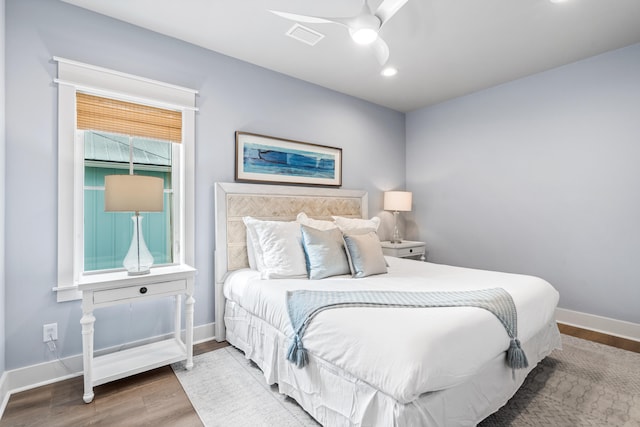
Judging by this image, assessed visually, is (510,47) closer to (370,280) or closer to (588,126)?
(588,126)

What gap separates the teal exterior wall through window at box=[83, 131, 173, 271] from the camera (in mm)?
2430

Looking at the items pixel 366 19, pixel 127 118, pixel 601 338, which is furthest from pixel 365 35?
pixel 601 338

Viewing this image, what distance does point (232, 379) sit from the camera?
2223mm

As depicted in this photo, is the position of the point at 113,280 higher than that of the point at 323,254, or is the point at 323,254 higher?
the point at 323,254

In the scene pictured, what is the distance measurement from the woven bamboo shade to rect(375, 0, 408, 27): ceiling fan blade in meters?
1.85

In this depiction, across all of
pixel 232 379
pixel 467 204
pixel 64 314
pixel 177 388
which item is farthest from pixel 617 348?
pixel 64 314

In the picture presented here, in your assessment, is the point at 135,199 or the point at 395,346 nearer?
the point at 395,346

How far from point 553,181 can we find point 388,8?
2.77 meters

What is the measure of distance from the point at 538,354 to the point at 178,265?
2.89 meters

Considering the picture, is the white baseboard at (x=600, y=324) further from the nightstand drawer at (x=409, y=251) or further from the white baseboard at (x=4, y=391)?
the white baseboard at (x=4, y=391)

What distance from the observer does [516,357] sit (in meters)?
1.72

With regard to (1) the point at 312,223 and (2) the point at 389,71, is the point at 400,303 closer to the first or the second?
(1) the point at 312,223

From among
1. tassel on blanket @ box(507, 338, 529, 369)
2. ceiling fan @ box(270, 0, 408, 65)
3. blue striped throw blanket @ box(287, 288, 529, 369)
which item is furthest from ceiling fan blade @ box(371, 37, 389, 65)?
tassel on blanket @ box(507, 338, 529, 369)

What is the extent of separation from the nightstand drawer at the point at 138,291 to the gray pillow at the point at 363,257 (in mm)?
1332
